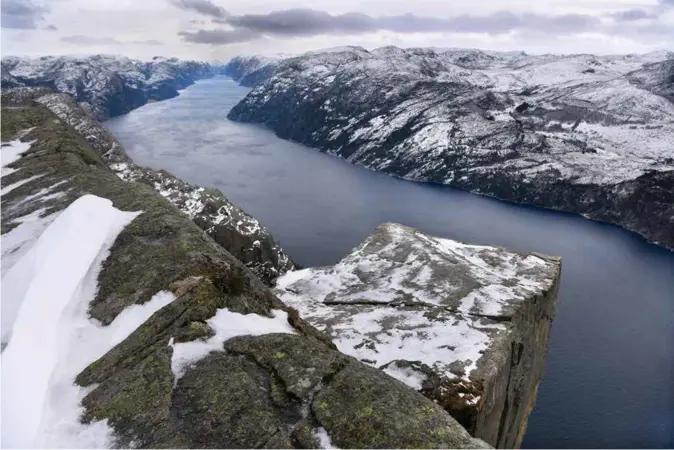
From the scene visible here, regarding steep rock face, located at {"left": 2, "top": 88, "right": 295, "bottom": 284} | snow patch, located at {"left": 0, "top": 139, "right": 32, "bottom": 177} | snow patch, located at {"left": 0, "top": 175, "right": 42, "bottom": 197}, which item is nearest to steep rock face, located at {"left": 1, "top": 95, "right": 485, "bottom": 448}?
snow patch, located at {"left": 0, "top": 175, "right": 42, "bottom": 197}

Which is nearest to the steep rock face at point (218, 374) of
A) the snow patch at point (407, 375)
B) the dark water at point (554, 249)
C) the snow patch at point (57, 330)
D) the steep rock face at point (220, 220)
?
the snow patch at point (57, 330)

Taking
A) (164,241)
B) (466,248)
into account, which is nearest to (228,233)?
(466,248)

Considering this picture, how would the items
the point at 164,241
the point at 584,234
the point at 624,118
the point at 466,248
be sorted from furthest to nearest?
the point at 624,118
the point at 584,234
the point at 466,248
the point at 164,241

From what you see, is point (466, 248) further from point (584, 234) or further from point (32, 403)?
point (584, 234)

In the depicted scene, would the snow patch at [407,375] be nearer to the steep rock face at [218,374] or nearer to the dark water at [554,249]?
the steep rock face at [218,374]

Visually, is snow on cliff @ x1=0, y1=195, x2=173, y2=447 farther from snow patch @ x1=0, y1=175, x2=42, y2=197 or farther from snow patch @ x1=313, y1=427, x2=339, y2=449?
snow patch @ x1=0, y1=175, x2=42, y2=197

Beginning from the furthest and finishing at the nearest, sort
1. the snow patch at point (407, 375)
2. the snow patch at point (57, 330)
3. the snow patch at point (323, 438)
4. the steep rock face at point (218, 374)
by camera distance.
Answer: the snow patch at point (407, 375) < the snow patch at point (57, 330) < the steep rock face at point (218, 374) < the snow patch at point (323, 438)
